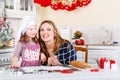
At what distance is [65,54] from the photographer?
264 centimetres

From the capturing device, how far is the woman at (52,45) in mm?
2514

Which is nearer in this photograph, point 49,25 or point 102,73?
point 102,73

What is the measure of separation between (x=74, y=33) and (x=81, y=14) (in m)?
0.39

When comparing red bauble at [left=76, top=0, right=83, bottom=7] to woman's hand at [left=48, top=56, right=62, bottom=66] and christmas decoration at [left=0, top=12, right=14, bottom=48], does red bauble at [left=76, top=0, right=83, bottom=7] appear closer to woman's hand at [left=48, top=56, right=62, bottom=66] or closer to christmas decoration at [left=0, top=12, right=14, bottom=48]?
christmas decoration at [left=0, top=12, right=14, bottom=48]

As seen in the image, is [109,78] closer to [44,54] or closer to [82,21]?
[44,54]

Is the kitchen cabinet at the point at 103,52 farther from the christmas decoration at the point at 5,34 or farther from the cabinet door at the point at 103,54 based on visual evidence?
the christmas decoration at the point at 5,34

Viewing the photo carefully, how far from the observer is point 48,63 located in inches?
100

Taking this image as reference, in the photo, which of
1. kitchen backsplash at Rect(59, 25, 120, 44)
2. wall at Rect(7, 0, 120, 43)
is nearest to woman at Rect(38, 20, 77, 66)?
kitchen backsplash at Rect(59, 25, 120, 44)

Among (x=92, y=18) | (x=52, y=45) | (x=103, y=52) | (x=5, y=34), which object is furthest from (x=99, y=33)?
(x=52, y=45)

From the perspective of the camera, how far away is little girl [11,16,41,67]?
7.97 feet

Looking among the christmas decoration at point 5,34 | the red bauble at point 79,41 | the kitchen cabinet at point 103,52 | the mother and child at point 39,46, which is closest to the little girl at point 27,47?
the mother and child at point 39,46

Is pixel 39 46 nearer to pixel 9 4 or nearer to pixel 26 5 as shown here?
pixel 9 4

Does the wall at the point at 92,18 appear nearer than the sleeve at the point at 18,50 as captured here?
No

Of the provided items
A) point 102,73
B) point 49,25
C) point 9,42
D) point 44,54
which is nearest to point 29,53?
point 44,54
